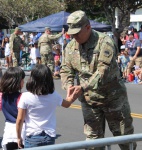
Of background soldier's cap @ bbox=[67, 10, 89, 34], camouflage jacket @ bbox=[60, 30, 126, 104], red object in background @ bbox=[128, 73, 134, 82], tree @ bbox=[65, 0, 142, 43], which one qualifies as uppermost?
tree @ bbox=[65, 0, 142, 43]

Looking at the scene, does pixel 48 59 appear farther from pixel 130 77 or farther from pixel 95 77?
pixel 95 77

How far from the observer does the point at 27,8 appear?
4591 cm

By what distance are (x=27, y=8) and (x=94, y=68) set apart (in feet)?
133

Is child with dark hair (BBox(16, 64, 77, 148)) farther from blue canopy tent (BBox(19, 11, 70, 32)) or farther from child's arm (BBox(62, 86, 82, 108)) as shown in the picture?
blue canopy tent (BBox(19, 11, 70, 32))

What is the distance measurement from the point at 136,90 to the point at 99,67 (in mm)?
10201

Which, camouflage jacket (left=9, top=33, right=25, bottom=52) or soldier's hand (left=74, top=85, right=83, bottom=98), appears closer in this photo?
soldier's hand (left=74, top=85, right=83, bottom=98)

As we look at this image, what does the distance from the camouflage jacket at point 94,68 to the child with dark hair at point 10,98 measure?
545 millimetres

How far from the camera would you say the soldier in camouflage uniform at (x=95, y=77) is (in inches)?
228

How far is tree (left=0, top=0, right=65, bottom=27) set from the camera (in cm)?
4503

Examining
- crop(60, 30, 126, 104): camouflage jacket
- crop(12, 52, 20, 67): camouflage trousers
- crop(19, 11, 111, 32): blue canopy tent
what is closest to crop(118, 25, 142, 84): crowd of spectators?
crop(19, 11, 111, 32): blue canopy tent

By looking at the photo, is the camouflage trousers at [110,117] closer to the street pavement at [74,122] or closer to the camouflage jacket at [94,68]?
the camouflage jacket at [94,68]

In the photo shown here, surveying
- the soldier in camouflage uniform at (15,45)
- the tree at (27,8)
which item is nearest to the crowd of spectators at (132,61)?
the soldier in camouflage uniform at (15,45)

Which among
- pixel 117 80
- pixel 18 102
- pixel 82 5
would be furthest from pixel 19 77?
pixel 82 5

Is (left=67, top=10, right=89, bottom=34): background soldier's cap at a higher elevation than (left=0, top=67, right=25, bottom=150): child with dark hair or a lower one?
higher
